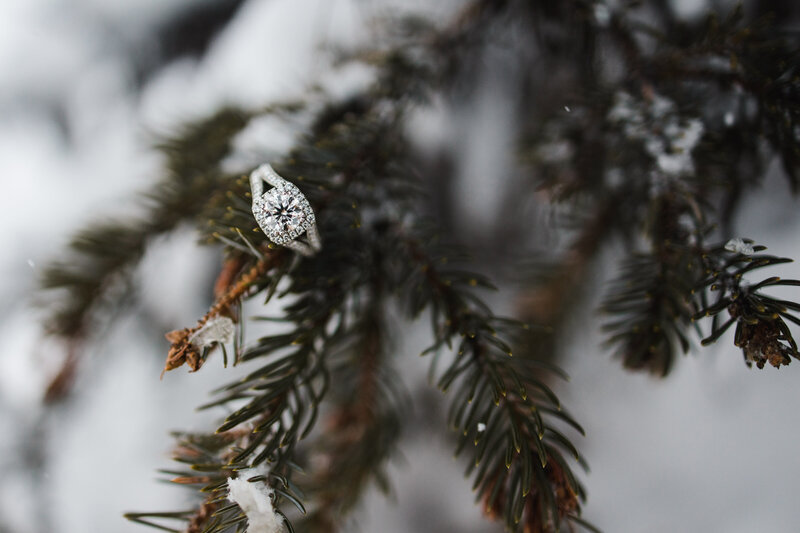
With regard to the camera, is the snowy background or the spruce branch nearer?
the spruce branch

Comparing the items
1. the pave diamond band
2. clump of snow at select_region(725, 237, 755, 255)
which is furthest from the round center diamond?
clump of snow at select_region(725, 237, 755, 255)

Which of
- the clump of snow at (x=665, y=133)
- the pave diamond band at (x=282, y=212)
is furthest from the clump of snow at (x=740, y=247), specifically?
the pave diamond band at (x=282, y=212)

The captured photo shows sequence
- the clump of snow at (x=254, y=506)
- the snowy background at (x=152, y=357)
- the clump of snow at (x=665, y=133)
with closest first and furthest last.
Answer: the clump of snow at (x=254, y=506) < the clump of snow at (x=665, y=133) < the snowy background at (x=152, y=357)

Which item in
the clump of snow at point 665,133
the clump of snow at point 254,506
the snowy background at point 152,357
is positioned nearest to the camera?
the clump of snow at point 254,506

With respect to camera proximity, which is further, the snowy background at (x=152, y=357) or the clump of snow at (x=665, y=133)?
the snowy background at (x=152, y=357)

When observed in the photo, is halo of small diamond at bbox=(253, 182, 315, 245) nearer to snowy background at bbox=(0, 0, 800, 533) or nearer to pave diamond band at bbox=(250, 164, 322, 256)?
pave diamond band at bbox=(250, 164, 322, 256)

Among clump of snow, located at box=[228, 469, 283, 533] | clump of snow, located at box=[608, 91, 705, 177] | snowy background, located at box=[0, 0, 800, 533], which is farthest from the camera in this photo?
snowy background, located at box=[0, 0, 800, 533]

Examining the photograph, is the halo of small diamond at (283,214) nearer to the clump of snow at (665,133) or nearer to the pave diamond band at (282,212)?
the pave diamond band at (282,212)
